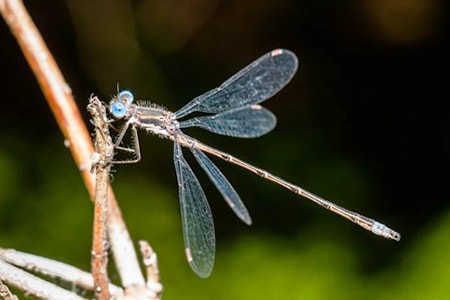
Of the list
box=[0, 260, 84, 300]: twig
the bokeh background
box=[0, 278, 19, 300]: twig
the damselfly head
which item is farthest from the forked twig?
the bokeh background

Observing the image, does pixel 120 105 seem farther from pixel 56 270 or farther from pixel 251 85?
pixel 251 85

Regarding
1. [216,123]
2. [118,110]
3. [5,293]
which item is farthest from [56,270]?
[216,123]

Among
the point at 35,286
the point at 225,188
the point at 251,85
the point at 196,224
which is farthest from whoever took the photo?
the point at 251,85

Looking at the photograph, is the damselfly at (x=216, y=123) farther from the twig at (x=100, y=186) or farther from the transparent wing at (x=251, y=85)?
the twig at (x=100, y=186)

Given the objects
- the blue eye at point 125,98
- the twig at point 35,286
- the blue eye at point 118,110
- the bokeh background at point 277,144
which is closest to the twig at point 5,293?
the twig at point 35,286

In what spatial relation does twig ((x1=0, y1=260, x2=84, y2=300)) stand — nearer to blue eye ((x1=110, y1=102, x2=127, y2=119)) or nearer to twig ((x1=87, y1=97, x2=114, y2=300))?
twig ((x1=87, y1=97, x2=114, y2=300))

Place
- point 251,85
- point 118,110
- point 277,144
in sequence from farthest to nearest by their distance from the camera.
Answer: point 277,144 < point 251,85 < point 118,110
